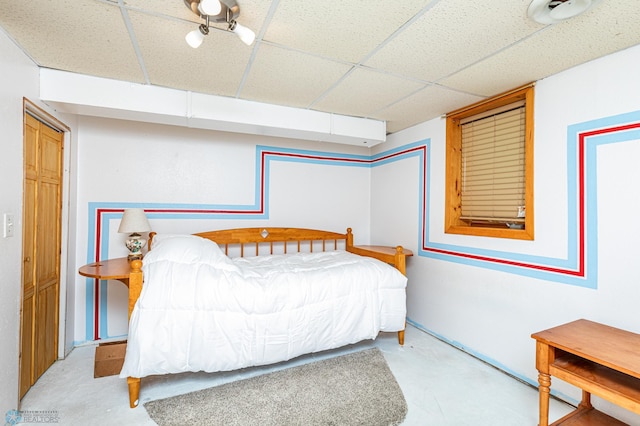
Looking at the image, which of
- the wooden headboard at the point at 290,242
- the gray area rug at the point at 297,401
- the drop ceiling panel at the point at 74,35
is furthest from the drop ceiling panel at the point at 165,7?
the gray area rug at the point at 297,401

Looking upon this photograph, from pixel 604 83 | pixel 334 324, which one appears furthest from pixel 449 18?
pixel 334 324

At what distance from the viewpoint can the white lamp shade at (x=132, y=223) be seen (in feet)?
8.14

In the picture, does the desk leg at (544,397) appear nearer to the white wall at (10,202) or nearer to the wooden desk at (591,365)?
the wooden desk at (591,365)

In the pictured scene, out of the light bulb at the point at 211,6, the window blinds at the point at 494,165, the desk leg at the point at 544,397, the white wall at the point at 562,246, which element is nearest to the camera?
the light bulb at the point at 211,6

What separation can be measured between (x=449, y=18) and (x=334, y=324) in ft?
7.10

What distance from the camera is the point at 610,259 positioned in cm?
180

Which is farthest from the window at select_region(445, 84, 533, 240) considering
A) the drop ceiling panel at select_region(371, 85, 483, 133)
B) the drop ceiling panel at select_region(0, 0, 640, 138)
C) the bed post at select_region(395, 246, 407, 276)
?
the bed post at select_region(395, 246, 407, 276)

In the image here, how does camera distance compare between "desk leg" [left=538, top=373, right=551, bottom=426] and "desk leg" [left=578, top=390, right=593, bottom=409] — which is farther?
"desk leg" [left=578, top=390, right=593, bottom=409]

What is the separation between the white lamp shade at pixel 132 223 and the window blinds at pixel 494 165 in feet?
9.60

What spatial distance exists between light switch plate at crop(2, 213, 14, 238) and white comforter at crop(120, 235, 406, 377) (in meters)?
0.70

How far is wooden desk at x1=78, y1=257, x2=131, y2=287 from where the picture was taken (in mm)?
2008

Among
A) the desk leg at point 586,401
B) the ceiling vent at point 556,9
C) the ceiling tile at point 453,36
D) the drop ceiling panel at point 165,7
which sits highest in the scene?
the drop ceiling panel at point 165,7

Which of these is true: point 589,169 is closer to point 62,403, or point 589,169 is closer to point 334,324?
point 334,324

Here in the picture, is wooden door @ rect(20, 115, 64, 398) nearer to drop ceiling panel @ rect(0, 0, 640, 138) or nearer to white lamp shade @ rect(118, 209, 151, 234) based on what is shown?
white lamp shade @ rect(118, 209, 151, 234)
